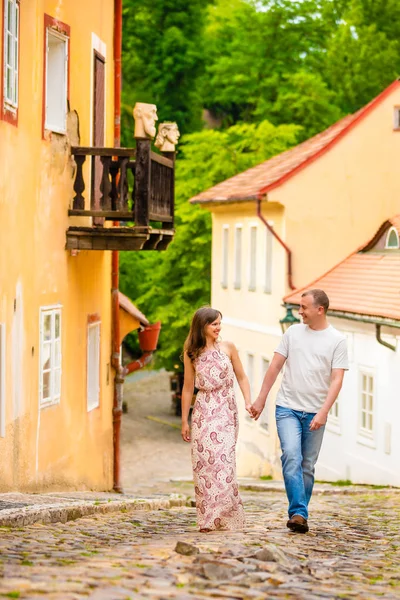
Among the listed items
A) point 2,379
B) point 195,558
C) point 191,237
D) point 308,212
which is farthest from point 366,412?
point 191,237

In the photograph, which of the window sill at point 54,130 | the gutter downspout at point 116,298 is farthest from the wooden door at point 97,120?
the window sill at point 54,130

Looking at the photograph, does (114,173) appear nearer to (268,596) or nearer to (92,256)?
(92,256)

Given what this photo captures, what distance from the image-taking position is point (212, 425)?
10156 mm

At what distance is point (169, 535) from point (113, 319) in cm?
1086

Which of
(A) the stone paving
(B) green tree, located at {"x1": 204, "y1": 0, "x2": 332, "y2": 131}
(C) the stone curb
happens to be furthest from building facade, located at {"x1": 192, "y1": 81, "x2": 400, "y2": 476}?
(A) the stone paving

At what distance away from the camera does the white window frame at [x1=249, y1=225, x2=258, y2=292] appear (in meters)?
33.5

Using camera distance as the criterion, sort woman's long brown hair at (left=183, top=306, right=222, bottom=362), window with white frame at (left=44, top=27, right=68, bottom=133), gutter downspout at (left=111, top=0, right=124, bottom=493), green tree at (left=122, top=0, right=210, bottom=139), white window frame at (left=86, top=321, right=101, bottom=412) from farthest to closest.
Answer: green tree at (left=122, top=0, right=210, bottom=139)
gutter downspout at (left=111, top=0, right=124, bottom=493)
white window frame at (left=86, top=321, right=101, bottom=412)
window with white frame at (left=44, top=27, right=68, bottom=133)
woman's long brown hair at (left=183, top=306, right=222, bottom=362)

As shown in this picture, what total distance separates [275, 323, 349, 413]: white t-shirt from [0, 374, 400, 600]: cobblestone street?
96cm

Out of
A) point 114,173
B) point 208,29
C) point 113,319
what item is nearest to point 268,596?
point 114,173

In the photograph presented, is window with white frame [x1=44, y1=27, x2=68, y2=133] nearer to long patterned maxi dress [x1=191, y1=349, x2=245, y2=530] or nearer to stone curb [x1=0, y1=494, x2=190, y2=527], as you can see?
stone curb [x1=0, y1=494, x2=190, y2=527]

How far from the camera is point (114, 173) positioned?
16438mm

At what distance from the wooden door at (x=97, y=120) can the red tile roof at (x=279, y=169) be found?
11.8 metres

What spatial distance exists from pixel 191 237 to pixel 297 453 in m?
32.6

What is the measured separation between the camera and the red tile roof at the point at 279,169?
30656mm
